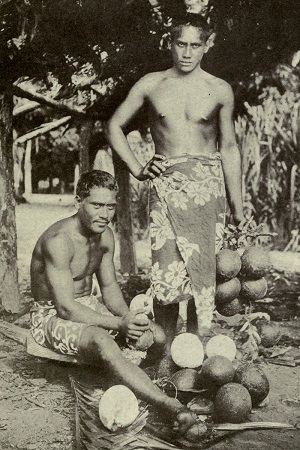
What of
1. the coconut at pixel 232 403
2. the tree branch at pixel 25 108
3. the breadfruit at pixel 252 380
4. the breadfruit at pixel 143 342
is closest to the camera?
the coconut at pixel 232 403

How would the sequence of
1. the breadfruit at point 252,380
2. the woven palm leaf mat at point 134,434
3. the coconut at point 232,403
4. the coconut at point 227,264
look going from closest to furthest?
the woven palm leaf mat at point 134,434
the coconut at point 232,403
the breadfruit at point 252,380
the coconut at point 227,264

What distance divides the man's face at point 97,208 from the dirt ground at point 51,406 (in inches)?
30.6

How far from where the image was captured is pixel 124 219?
5.38 meters

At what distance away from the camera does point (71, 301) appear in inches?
113

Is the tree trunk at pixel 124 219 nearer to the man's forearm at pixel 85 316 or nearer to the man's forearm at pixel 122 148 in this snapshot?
the man's forearm at pixel 122 148

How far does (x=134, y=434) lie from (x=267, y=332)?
3.73 feet

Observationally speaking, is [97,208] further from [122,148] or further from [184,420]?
[184,420]

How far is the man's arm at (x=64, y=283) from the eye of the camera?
112 inches

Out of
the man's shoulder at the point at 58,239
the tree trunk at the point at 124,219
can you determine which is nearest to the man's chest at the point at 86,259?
the man's shoulder at the point at 58,239

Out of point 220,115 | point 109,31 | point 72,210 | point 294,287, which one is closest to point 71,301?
point 220,115

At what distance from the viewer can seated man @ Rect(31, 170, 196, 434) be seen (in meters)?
2.60

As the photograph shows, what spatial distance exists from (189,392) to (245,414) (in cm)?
29

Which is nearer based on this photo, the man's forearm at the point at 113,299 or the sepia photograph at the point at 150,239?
the sepia photograph at the point at 150,239

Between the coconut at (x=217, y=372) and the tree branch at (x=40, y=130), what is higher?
the tree branch at (x=40, y=130)
